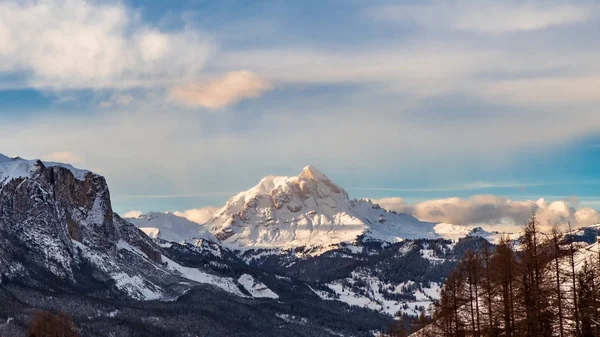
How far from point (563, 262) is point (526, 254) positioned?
3177 millimetres

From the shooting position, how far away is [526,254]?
65.0 metres

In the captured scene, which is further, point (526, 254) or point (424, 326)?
point (424, 326)

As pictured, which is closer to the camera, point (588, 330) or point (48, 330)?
point (588, 330)

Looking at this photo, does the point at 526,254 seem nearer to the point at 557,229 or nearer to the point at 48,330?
the point at 557,229

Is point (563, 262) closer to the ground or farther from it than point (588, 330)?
farther from it

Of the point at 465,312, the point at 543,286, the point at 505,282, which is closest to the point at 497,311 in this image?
the point at 505,282

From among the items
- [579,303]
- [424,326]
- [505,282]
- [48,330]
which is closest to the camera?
[579,303]

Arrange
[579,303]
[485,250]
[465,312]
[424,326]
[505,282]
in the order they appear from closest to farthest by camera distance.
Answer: [579,303] → [505,282] → [485,250] → [465,312] → [424,326]

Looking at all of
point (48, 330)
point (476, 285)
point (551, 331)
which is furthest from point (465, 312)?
point (48, 330)

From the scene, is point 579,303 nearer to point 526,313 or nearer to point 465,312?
point 526,313

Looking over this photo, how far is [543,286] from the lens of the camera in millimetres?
63531

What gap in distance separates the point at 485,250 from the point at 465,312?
41.7ft

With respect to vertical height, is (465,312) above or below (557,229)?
below

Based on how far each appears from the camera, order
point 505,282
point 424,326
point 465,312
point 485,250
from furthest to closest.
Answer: point 424,326 → point 465,312 → point 485,250 → point 505,282
